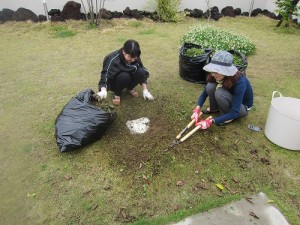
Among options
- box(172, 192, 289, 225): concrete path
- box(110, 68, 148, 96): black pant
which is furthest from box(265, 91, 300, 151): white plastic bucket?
box(110, 68, 148, 96): black pant

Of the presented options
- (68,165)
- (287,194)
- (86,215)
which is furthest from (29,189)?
(287,194)

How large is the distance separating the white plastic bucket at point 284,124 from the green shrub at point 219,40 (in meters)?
2.21

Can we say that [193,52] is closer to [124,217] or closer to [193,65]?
[193,65]

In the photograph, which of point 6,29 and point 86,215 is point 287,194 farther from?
point 6,29

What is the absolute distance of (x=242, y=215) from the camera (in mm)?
2553

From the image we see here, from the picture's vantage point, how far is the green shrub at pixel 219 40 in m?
5.44

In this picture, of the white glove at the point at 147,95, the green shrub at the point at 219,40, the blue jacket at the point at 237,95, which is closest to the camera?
the blue jacket at the point at 237,95

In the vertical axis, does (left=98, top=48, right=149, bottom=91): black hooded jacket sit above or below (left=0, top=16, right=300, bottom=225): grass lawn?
above

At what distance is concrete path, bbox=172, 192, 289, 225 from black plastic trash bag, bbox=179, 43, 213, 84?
94.4 inches

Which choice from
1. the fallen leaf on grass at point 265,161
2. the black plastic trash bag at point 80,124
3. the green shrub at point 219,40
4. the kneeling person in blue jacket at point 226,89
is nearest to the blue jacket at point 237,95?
the kneeling person in blue jacket at point 226,89

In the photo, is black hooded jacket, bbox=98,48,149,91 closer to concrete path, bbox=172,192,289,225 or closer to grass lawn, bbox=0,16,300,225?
grass lawn, bbox=0,16,300,225

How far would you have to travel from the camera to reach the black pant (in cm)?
378

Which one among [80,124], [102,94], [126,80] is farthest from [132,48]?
[80,124]

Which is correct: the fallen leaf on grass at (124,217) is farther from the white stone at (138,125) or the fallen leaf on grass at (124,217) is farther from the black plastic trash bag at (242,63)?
the black plastic trash bag at (242,63)
